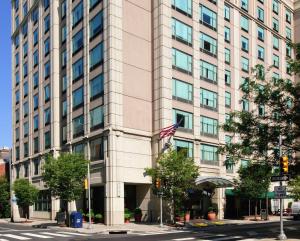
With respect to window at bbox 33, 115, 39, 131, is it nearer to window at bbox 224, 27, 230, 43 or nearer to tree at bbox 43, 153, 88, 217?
tree at bbox 43, 153, 88, 217

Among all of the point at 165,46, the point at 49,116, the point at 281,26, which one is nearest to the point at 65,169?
the point at 165,46

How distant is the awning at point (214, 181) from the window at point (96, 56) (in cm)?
1547

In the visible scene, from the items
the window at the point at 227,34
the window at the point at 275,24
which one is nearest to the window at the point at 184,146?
the window at the point at 227,34

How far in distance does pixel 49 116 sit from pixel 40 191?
33.3 feet

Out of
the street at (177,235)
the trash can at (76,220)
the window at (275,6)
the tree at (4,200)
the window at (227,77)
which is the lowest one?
the tree at (4,200)

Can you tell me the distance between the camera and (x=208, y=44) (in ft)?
171

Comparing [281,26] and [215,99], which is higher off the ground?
[281,26]

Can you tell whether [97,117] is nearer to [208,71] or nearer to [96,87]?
[96,87]

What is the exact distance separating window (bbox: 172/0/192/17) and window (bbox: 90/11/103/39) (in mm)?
7916

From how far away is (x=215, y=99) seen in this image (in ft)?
173

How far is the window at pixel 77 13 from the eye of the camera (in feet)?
169

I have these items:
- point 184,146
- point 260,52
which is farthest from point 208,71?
point 260,52

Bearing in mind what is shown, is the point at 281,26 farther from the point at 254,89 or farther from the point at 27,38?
the point at 254,89

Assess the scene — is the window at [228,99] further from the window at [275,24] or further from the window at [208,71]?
the window at [275,24]
